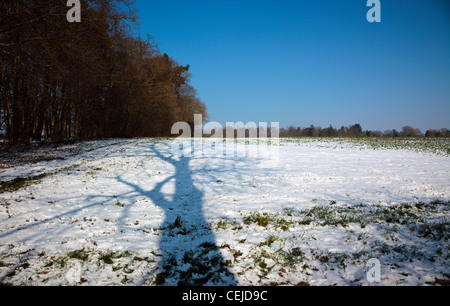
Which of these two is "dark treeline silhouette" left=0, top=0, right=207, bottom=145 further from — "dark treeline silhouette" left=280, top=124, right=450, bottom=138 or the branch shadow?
"dark treeline silhouette" left=280, top=124, right=450, bottom=138

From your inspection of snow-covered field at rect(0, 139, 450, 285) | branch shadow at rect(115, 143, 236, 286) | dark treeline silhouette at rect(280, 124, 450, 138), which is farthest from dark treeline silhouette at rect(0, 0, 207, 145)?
dark treeline silhouette at rect(280, 124, 450, 138)

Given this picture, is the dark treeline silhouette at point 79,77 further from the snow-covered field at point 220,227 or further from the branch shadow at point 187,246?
the branch shadow at point 187,246

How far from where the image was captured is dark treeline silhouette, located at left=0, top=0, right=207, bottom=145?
9016mm

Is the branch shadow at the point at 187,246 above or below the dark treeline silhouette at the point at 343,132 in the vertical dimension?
below

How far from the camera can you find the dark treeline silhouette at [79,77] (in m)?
9.02

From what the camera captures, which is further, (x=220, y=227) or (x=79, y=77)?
(x=79, y=77)

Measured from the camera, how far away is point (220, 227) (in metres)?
5.00

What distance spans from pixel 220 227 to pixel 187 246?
106 centimetres

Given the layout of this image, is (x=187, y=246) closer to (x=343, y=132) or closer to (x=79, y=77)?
(x=79, y=77)

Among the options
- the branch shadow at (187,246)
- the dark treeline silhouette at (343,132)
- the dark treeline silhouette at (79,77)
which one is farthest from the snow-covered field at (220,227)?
the dark treeline silhouette at (343,132)

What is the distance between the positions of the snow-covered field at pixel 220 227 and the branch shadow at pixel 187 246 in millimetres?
21

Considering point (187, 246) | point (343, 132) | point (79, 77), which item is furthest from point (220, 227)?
point (343, 132)

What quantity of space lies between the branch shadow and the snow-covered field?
21 millimetres
